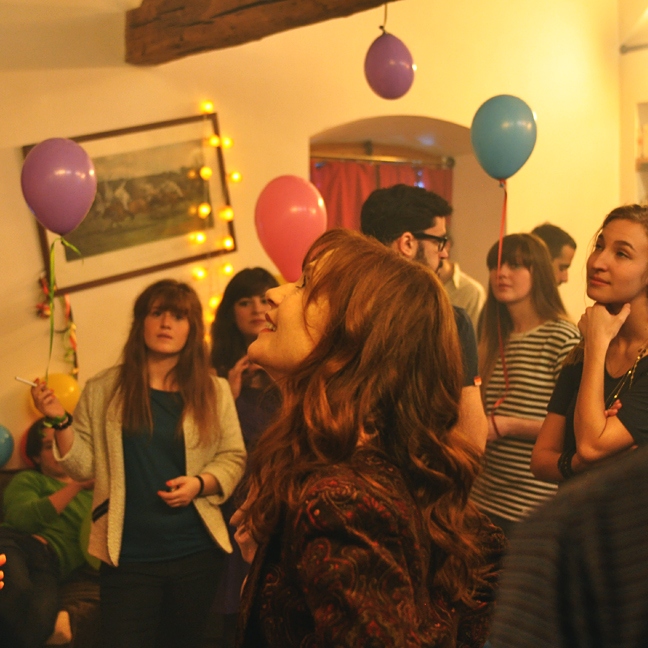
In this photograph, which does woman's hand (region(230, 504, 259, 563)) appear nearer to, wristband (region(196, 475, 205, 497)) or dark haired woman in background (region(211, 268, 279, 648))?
wristband (region(196, 475, 205, 497))

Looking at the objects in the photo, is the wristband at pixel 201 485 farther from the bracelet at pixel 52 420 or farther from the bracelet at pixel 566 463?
the bracelet at pixel 566 463

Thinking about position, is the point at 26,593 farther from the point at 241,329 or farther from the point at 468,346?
the point at 468,346

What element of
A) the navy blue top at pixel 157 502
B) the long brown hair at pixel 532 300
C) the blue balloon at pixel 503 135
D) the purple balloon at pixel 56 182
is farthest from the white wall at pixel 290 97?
the long brown hair at pixel 532 300

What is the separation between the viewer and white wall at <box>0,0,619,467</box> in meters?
3.12

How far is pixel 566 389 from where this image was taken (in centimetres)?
164

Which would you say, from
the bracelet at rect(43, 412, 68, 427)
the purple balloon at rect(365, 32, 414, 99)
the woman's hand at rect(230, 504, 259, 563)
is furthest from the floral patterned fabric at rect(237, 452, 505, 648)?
the purple balloon at rect(365, 32, 414, 99)

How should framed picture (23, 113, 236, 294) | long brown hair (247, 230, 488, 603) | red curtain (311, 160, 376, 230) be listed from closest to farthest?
1. long brown hair (247, 230, 488, 603)
2. framed picture (23, 113, 236, 294)
3. red curtain (311, 160, 376, 230)

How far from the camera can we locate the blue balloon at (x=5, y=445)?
109 inches

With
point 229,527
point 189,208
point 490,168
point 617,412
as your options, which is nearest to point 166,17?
point 189,208

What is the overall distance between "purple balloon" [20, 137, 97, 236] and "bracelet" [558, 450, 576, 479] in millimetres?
1883

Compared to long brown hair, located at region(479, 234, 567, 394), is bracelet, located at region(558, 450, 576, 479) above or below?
below

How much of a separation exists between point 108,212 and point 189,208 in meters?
0.43

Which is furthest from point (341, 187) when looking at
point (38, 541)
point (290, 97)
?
point (38, 541)

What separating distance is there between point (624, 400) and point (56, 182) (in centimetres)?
199
